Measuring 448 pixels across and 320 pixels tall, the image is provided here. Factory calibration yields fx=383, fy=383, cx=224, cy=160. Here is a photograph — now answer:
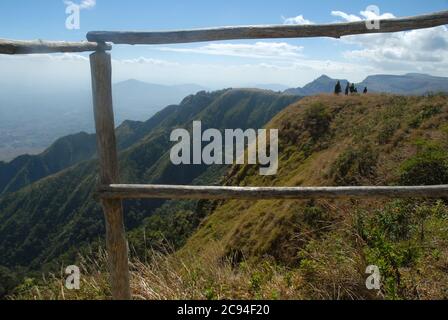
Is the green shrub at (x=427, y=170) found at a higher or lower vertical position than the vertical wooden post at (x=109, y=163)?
lower

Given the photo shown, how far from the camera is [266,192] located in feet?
11.8

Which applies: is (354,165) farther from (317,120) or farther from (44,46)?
(317,120)

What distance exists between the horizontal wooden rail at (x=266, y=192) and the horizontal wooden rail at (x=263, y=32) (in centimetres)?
141

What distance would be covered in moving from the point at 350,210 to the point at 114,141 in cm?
392

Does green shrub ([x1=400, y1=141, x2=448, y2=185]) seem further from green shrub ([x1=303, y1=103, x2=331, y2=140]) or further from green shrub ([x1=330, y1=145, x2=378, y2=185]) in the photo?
green shrub ([x1=303, y1=103, x2=331, y2=140])

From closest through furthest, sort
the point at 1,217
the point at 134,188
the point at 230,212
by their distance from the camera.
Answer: the point at 134,188
the point at 230,212
the point at 1,217

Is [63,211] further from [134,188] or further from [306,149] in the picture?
[134,188]

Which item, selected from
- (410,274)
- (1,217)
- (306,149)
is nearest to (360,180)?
(410,274)

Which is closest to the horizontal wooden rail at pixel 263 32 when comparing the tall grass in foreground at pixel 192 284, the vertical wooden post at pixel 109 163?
the vertical wooden post at pixel 109 163

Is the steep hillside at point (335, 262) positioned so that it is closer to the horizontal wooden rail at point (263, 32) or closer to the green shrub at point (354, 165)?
the green shrub at point (354, 165)

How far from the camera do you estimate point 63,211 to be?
128m

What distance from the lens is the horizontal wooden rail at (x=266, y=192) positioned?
3469 mm

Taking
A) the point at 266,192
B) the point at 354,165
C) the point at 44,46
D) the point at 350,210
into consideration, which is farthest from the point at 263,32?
the point at 354,165
